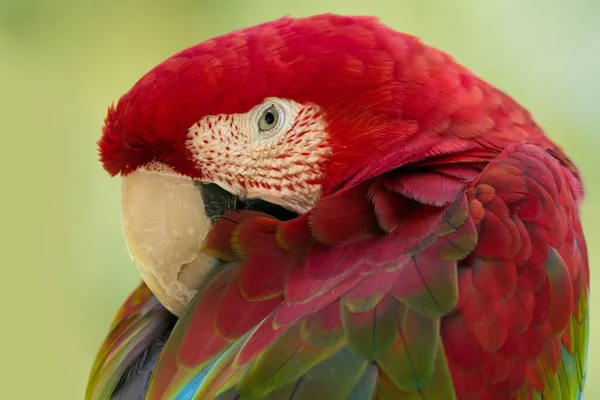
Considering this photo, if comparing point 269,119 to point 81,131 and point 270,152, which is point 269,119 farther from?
point 81,131

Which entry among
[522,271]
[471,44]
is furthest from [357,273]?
[471,44]

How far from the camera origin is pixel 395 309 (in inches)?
30.2

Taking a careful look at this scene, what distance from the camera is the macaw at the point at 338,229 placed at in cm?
76

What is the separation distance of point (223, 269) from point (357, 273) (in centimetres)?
18

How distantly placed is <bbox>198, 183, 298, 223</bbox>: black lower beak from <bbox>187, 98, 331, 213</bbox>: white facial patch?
0.01m

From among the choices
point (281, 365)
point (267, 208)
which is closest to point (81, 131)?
point (267, 208)

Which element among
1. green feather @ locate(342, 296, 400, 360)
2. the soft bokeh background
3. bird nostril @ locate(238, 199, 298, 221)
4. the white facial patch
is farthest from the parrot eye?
the soft bokeh background

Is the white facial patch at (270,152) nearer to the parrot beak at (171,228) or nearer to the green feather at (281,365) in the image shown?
the parrot beak at (171,228)

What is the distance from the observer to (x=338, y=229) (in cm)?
87

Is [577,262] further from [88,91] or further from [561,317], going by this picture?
[88,91]

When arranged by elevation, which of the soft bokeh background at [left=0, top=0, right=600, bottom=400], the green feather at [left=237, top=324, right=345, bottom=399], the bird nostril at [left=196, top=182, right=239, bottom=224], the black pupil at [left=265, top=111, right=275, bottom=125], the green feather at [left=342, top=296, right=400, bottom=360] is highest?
the black pupil at [left=265, top=111, right=275, bottom=125]

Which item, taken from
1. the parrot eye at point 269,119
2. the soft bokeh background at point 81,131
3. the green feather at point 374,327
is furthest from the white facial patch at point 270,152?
the soft bokeh background at point 81,131

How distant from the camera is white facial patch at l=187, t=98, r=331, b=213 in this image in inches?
38.3

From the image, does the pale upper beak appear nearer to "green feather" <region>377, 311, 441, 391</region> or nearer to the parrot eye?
the parrot eye
